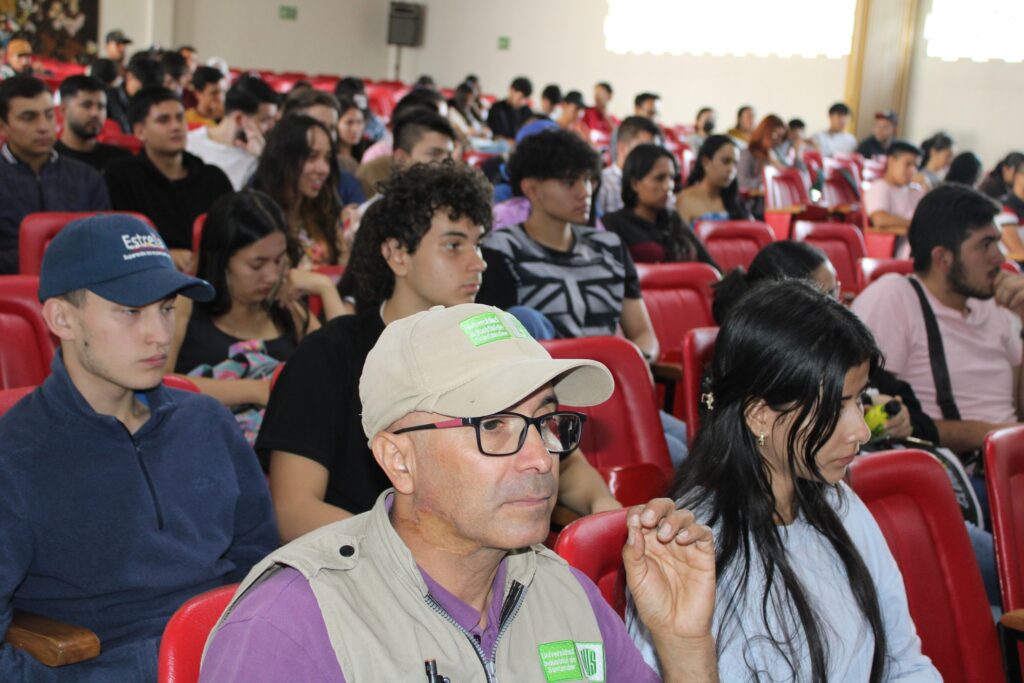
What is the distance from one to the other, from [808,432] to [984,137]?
42.8 feet

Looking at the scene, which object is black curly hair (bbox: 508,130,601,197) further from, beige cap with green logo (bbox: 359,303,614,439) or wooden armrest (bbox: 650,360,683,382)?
beige cap with green logo (bbox: 359,303,614,439)

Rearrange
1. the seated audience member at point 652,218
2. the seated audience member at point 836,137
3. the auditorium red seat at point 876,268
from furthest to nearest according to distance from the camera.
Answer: the seated audience member at point 836,137
the seated audience member at point 652,218
the auditorium red seat at point 876,268

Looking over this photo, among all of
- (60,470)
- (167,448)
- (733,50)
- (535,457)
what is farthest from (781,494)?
(733,50)

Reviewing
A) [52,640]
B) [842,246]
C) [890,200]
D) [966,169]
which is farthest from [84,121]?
[966,169]

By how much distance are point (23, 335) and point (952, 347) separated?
2636 mm

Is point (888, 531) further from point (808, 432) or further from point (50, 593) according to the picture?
point (50, 593)

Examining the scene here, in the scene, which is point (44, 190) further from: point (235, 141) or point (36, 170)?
point (235, 141)

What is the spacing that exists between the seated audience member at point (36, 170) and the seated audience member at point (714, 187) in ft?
10.1

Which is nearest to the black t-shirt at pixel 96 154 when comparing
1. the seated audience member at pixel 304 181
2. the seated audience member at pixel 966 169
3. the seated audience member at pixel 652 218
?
the seated audience member at pixel 304 181

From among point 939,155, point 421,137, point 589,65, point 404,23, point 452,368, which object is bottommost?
point 452,368

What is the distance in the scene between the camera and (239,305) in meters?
3.17

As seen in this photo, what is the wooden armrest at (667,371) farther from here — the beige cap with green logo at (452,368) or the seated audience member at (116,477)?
the beige cap with green logo at (452,368)

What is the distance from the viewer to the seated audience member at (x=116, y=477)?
1834 millimetres

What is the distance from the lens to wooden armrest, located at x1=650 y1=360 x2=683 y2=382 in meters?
3.60
